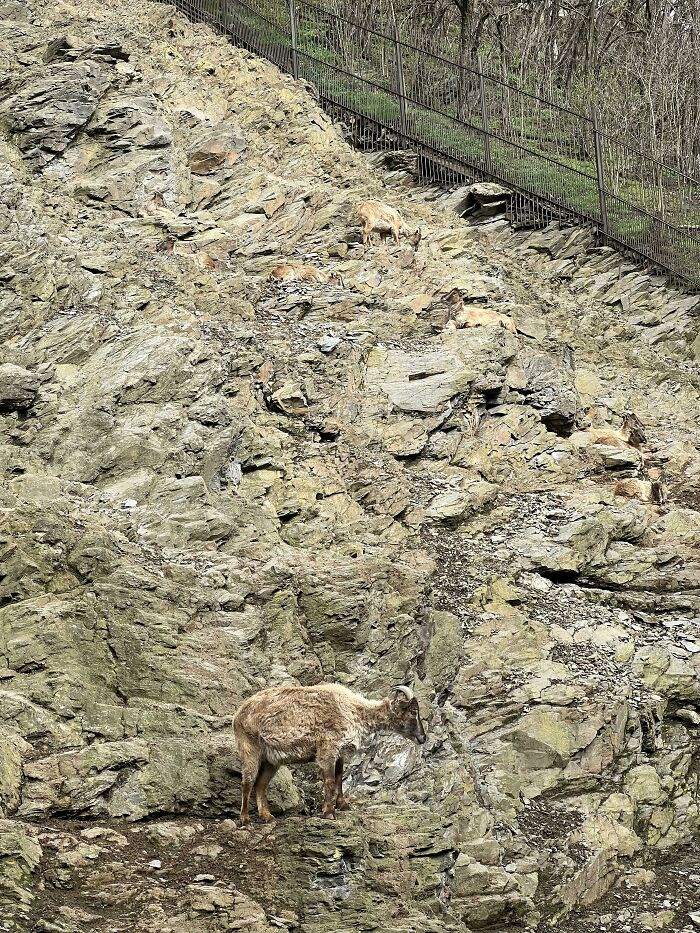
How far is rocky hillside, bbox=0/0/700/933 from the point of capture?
353 inches

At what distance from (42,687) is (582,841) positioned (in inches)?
227

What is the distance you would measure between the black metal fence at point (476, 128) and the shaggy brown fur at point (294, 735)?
15699mm

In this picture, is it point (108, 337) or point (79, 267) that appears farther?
point (79, 267)

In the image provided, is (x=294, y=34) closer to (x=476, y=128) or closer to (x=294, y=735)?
(x=476, y=128)

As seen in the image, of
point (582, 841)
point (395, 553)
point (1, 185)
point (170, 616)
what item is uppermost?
point (1, 185)

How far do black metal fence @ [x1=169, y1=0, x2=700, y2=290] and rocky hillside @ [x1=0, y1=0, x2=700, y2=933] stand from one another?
1289mm

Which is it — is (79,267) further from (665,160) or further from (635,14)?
(635,14)

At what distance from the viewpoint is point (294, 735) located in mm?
8992

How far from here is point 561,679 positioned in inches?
500

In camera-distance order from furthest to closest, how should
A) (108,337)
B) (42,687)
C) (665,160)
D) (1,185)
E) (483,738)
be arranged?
(665,160), (1,185), (108,337), (483,738), (42,687)

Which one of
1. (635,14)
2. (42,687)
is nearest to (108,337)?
(42,687)

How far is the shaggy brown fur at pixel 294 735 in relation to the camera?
8.98 m

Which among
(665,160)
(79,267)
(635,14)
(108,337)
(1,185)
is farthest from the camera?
(635,14)

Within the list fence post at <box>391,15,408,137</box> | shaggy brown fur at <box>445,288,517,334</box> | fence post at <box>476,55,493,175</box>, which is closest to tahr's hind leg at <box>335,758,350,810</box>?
shaggy brown fur at <box>445,288,517,334</box>
